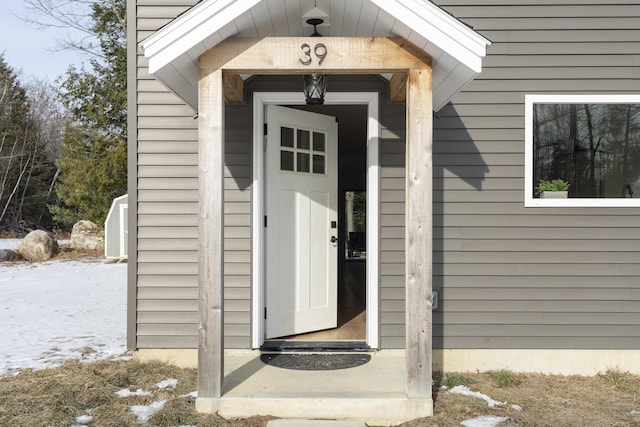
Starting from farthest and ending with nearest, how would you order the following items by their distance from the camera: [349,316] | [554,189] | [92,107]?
[92,107]
[349,316]
[554,189]

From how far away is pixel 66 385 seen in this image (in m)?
3.58

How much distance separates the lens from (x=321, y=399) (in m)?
3.08

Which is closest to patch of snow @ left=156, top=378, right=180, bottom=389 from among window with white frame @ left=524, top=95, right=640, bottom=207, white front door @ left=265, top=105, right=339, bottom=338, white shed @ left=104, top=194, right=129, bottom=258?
white front door @ left=265, top=105, right=339, bottom=338

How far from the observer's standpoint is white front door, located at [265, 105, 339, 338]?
4301 mm

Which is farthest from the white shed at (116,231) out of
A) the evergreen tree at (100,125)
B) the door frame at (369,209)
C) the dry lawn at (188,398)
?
the door frame at (369,209)

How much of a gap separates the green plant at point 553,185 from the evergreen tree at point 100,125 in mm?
11962

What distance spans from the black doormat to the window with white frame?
185 centimetres

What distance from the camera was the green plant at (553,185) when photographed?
4102 millimetres

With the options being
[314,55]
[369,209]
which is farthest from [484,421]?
[314,55]

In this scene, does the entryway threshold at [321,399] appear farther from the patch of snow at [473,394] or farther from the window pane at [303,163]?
the window pane at [303,163]

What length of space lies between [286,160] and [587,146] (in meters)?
2.47

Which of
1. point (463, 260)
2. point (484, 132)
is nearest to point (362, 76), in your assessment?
point (484, 132)

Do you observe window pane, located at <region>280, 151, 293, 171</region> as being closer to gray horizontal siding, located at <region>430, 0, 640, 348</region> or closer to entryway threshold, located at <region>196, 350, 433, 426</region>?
gray horizontal siding, located at <region>430, 0, 640, 348</region>

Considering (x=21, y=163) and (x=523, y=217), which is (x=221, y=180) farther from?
(x=21, y=163)
